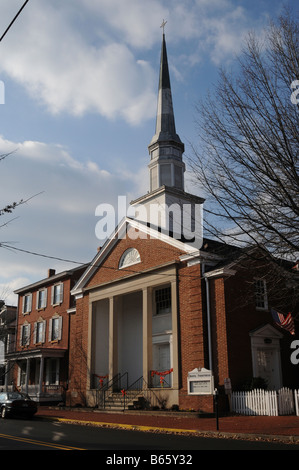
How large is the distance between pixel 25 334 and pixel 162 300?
20497 millimetres

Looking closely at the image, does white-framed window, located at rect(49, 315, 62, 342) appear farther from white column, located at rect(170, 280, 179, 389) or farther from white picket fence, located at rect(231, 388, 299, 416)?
white picket fence, located at rect(231, 388, 299, 416)

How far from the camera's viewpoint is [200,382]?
21.5m

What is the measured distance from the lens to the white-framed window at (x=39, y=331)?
132ft

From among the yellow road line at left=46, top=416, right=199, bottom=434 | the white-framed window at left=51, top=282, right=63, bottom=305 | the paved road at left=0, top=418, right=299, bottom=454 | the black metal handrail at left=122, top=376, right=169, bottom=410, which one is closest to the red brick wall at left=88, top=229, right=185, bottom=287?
the black metal handrail at left=122, top=376, right=169, bottom=410

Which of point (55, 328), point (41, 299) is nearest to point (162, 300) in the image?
point (55, 328)

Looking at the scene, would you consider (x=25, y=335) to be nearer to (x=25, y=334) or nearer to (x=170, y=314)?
(x=25, y=334)

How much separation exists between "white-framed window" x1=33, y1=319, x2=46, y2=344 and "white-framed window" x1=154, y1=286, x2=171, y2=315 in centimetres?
1609

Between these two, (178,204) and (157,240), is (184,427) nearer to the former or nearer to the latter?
(157,240)

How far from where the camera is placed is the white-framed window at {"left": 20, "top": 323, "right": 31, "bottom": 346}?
41531 mm

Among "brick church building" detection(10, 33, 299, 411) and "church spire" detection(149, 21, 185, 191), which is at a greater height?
"church spire" detection(149, 21, 185, 191)

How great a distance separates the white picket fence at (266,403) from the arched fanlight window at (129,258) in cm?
987

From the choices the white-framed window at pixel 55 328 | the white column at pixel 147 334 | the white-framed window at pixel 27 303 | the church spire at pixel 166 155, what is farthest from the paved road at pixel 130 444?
the white-framed window at pixel 27 303

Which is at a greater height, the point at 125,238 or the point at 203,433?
the point at 125,238
